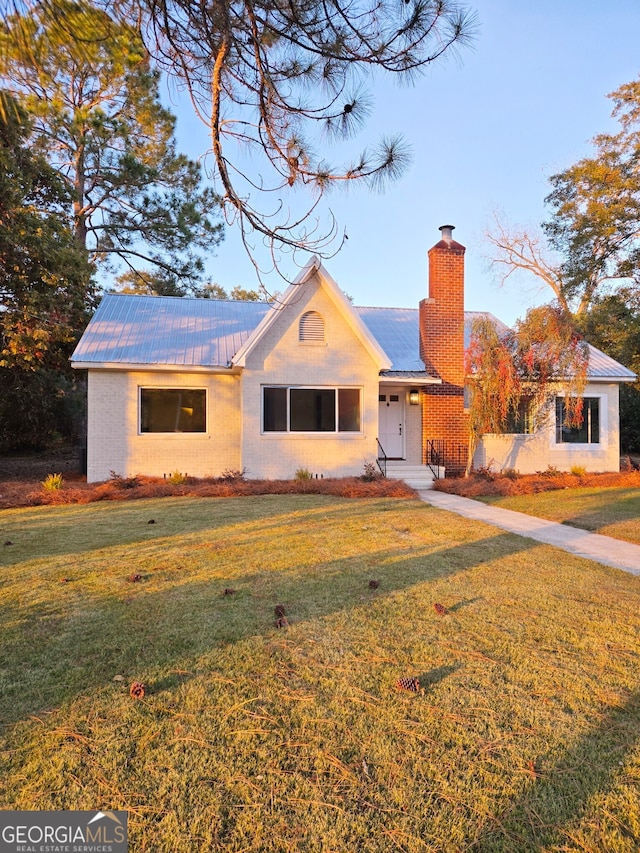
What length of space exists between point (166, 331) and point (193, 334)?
801mm

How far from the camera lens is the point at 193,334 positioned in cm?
1490

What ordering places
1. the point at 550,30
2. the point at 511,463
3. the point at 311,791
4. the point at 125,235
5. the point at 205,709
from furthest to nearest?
1. the point at 125,235
2. the point at 511,463
3. the point at 550,30
4. the point at 205,709
5. the point at 311,791

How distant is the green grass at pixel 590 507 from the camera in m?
7.82

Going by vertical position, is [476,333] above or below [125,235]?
below

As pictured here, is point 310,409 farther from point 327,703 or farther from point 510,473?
point 327,703

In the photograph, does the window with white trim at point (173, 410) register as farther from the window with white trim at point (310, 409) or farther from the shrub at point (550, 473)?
the shrub at point (550, 473)

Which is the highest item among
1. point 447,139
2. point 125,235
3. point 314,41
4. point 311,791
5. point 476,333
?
point 125,235

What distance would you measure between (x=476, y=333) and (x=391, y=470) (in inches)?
170

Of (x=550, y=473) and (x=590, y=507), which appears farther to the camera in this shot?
(x=550, y=473)

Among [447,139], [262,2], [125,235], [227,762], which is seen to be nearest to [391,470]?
[447,139]

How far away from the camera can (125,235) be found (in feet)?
81.5

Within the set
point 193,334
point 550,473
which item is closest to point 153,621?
point 193,334

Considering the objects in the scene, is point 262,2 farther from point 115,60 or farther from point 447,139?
point 447,139

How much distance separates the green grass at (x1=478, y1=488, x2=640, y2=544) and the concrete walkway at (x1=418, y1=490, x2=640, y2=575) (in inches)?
12.7
